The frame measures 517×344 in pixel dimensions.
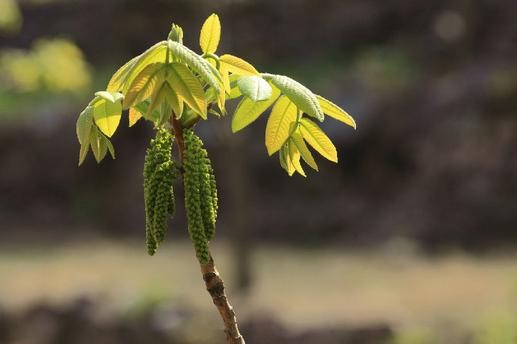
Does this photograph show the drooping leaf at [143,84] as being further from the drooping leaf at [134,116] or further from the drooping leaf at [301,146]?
the drooping leaf at [301,146]

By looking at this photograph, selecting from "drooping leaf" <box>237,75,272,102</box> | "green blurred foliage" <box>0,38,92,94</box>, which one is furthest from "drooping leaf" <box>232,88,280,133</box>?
"green blurred foliage" <box>0,38,92,94</box>

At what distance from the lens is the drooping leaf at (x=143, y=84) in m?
1.52

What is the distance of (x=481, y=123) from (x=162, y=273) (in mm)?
4413

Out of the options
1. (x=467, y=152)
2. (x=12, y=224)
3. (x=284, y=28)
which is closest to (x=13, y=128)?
(x=12, y=224)

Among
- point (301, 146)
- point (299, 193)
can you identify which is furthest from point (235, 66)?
point (299, 193)

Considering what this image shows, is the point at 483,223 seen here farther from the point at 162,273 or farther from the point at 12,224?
the point at 12,224

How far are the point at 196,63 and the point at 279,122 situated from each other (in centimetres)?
25

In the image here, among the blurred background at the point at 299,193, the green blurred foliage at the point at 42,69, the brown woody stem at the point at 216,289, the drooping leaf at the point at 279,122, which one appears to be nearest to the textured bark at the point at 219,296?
the brown woody stem at the point at 216,289

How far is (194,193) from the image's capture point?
154 centimetres

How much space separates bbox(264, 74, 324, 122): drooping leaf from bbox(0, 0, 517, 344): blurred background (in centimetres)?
454

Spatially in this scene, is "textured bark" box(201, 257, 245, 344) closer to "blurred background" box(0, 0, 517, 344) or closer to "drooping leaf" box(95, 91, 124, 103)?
"drooping leaf" box(95, 91, 124, 103)

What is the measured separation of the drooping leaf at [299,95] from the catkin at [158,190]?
0.22 metres

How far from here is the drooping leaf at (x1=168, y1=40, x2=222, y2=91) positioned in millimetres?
1476

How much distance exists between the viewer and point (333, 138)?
1231 centimetres
